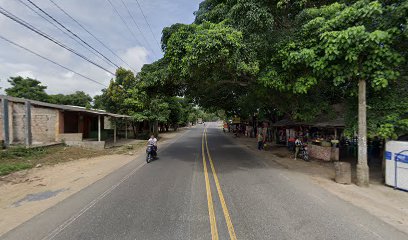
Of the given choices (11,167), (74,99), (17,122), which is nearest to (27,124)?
(17,122)

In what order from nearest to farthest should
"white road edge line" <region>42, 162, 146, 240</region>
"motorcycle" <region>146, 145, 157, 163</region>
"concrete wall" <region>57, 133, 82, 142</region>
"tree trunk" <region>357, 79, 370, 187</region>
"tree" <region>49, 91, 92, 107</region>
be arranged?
"white road edge line" <region>42, 162, 146, 240</region> → "tree trunk" <region>357, 79, 370, 187</region> → "motorcycle" <region>146, 145, 157, 163</region> → "concrete wall" <region>57, 133, 82, 142</region> → "tree" <region>49, 91, 92, 107</region>

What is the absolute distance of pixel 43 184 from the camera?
8.53m

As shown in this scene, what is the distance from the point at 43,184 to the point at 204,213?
6.64m

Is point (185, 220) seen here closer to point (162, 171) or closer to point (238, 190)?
point (238, 190)

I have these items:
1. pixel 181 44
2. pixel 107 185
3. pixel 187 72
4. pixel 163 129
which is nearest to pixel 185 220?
pixel 107 185

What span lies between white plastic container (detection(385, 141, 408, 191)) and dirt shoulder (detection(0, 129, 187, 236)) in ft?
34.7

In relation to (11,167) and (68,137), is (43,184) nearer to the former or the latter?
(11,167)

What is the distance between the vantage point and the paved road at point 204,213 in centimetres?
447

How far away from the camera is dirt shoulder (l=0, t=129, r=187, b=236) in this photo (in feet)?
19.0

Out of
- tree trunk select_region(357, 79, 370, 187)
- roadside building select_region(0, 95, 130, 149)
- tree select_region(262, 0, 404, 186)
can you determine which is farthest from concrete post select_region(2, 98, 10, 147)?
tree trunk select_region(357, 79, 370, 187)

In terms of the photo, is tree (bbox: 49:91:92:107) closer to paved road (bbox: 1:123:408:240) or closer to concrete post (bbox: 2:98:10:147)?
concrete post (bbox: 2:98:10:147)

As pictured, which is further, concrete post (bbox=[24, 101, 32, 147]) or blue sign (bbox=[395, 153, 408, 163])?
concrete post (bbox=[24, 101, 32, 147])

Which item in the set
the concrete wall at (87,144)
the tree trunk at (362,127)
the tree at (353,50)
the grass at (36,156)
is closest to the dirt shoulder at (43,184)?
the grass at (36,156)

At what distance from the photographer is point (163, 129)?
49719 mm
